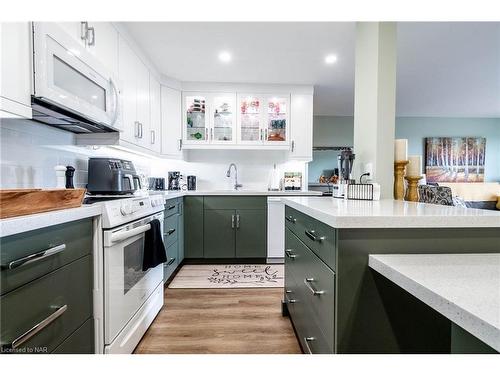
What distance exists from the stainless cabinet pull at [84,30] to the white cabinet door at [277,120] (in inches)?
92.1

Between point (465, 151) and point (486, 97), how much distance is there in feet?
5.45

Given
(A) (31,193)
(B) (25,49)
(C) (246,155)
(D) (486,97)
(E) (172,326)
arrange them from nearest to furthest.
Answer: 1. (A) (31,193)
2. (B) (25,49)
3. (E) (172,326)
4. (C) (246,155)
5. (D) (486,97)

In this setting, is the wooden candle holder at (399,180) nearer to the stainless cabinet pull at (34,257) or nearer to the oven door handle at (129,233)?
the oven door handle at (129,233)

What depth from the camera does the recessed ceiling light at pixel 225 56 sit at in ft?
9.35

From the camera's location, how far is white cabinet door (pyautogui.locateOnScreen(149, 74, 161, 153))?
3.13 metres

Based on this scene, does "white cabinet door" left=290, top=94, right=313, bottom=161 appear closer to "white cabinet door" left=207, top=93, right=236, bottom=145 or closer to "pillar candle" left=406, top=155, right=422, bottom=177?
"white cabinet door" left=207, top=93, right=236, bottom=145

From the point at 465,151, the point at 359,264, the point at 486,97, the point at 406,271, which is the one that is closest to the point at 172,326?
the point at 359,264

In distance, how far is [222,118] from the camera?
12.2 feet

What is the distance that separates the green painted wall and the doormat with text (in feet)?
8.93

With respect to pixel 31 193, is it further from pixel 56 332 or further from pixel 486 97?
pixel 486 97

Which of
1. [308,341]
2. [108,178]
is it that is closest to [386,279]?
[308,341]

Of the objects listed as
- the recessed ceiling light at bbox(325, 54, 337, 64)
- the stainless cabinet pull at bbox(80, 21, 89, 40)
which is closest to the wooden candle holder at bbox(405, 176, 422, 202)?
the recessed ceiling light at bbox(325, 54, 337, 64)

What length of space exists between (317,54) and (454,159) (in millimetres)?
4677

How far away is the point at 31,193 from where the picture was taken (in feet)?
3.20
